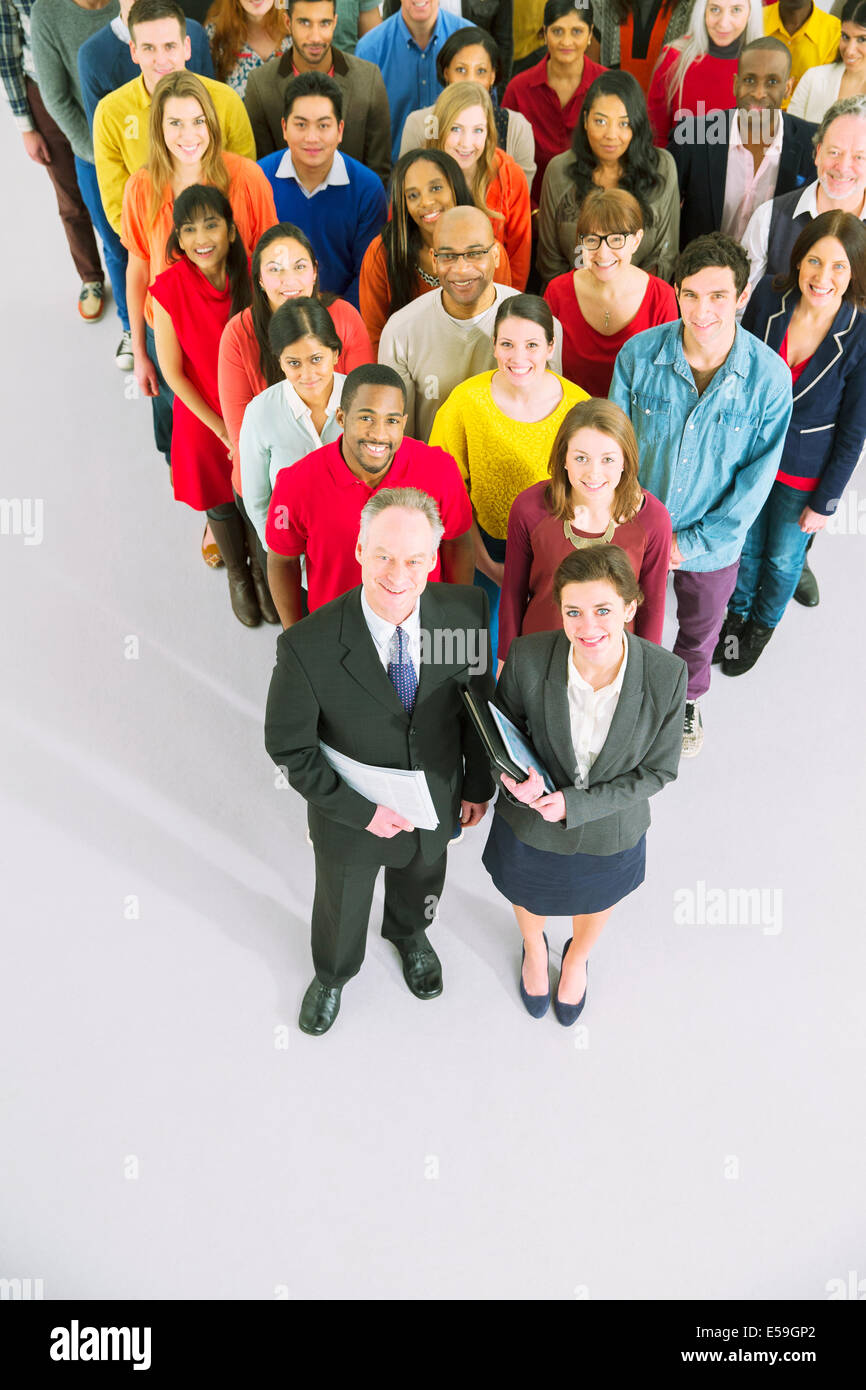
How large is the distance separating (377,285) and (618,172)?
975 mm

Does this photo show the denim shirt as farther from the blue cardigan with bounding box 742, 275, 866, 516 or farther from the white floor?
the white floor

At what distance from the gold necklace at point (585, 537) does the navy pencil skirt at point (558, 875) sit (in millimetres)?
759

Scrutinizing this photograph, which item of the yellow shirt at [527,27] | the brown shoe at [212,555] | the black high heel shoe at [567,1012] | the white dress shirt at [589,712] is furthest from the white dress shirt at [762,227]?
the black high heel shoe at [567,1012]

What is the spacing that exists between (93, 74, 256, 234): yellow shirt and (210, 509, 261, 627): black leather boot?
1.23 m

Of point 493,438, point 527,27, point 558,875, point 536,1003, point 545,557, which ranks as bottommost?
point 536,1003

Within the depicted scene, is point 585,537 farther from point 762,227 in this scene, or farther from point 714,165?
point 714,165

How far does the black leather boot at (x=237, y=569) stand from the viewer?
13.6 ft

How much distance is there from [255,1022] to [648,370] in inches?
89.0

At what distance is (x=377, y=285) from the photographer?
3.72 m

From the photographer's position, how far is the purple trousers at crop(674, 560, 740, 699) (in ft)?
11.9

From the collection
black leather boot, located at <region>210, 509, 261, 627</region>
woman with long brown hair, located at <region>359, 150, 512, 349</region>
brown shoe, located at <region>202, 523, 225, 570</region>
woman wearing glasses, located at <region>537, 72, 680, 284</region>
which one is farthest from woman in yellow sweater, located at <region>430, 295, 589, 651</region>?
brown shoe, located at <region>202, 523, 225, 570</region>

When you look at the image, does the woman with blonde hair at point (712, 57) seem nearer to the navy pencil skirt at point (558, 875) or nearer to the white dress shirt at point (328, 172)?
the white dress shirt at point (328, 172)

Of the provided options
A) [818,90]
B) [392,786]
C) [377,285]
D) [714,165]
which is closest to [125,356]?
[377,285]
